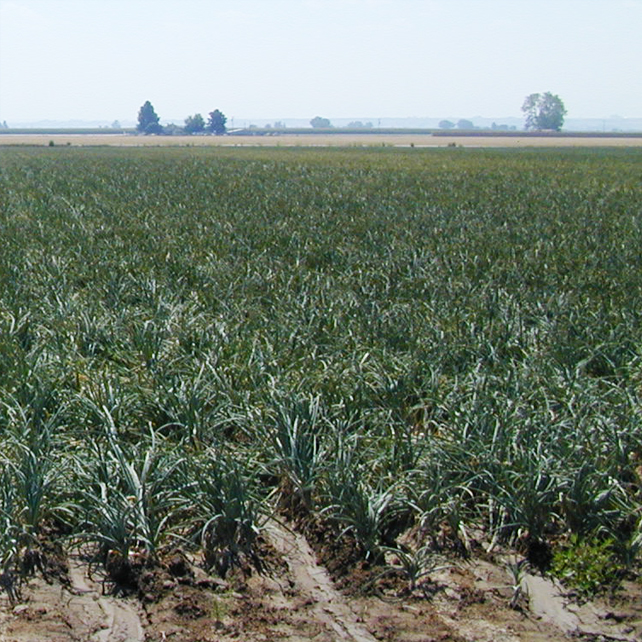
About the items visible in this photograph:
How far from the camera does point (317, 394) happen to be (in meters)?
5.87

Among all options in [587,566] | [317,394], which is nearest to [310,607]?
[587,566]

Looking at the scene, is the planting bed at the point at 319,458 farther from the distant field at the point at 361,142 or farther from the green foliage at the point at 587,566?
the distant field at the point at 361,142

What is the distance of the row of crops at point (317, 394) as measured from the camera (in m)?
4.41

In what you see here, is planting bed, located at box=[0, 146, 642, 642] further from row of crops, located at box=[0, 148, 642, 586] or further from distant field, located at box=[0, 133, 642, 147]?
distant field, located at box=[0, 133, 642, 147]

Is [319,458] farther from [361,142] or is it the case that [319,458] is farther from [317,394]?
[361,142]

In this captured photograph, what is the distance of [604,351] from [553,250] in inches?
234

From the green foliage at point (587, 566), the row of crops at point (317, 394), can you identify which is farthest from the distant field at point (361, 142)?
the green foliage at point (587, 566)

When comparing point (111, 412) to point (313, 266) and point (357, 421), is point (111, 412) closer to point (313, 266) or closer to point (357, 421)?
point (357, 421)

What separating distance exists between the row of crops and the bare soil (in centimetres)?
18

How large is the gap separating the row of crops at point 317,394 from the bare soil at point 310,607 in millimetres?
182

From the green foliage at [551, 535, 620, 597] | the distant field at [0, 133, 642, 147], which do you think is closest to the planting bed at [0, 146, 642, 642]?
the green foliage at [551, 535, 620, 597]

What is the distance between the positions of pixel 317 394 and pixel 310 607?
214cm

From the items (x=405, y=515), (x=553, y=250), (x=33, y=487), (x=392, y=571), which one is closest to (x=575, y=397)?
(x=405, y=515)

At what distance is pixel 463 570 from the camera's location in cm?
416
